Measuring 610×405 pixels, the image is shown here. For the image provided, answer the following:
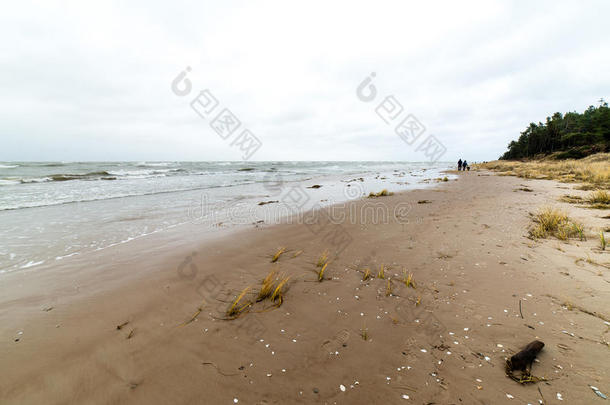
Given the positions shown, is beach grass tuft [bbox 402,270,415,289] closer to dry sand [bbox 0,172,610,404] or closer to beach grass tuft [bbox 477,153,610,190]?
dry sand [bbox 0,172,610,404]

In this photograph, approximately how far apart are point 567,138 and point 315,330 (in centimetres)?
7405

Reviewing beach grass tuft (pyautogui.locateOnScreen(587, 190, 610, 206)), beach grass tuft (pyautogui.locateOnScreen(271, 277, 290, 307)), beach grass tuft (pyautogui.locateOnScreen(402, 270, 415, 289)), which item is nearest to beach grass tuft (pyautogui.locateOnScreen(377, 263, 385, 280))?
beach grass tuft (pyautogui.locateOnScreen(402, 270, 415, 289))

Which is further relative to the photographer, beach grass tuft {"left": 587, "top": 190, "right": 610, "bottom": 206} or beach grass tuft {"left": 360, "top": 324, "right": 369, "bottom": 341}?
beach grass tuft {"left": 587, "top": 190, "right": 610, "bottom": 206}

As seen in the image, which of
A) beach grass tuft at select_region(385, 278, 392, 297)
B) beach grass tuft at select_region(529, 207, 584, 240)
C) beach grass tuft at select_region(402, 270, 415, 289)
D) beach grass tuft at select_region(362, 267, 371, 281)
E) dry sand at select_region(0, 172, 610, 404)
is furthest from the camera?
beach grass tuft at select_region(529, 207, 584, 240)

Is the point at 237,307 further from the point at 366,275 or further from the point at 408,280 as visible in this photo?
the point at 408,280

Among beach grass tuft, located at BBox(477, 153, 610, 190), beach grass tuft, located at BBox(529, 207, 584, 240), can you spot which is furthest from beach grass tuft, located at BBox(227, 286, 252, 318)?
beach grass tuft, located at BBox(477, 153, 610, 190)

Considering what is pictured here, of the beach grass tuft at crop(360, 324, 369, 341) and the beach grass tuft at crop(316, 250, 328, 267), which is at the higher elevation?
the beach grass tuft at crop(316, 250, 328, 267)

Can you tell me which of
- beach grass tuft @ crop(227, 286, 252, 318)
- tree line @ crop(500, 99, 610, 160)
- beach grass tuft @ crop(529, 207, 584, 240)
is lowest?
beach grass tuft @ crop(227, 286, 252, 318)

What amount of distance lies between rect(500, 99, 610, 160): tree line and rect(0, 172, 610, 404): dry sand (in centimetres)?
5683

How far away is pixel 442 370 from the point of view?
7.40ft

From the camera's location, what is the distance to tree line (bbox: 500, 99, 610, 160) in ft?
132

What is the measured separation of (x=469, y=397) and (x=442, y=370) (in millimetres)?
283

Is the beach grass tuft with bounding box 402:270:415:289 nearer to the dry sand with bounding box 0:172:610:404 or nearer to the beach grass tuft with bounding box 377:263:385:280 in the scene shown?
the dry sand with bounding box 0:172:610:404

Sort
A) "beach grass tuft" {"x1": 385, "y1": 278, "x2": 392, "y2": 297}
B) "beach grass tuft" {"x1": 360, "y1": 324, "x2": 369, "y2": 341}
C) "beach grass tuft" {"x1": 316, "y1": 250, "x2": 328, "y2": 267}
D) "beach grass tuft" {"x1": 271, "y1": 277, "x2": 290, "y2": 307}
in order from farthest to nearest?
"beach grass tuft" {"x1": 316, "y1": 250, "x2": 328, "y2": 267}
"beach grass tuft" {"x1": 385, "y1": 278, "x2": 392, "y2": 297}
"beach grass tuft" {"x1": 271, "y1": 277, "x2": 290, "y2": 307}
"beach grass tuft" {"x1": 360, "y1": 324, "x2": 369, "y2": 341}
